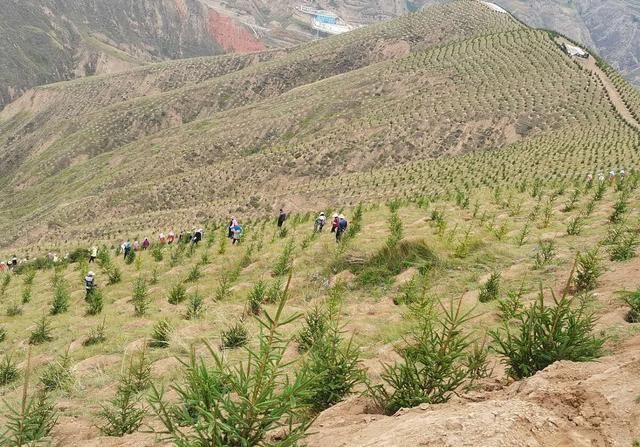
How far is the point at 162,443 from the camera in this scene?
480cm

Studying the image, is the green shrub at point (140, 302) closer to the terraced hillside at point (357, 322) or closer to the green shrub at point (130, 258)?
the terraced hillside at point (357, 322)

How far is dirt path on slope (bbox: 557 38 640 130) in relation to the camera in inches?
1944

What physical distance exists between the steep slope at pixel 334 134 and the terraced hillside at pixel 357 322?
21596 millimetres

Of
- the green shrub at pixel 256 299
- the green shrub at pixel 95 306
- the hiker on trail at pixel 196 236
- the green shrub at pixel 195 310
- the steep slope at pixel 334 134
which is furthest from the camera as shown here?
the steep slope at pixel 334 134

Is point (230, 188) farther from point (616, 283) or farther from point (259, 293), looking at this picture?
point (616, 283)

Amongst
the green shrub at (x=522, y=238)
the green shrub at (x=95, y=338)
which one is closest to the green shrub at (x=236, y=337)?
the green shrub at (x=95, y=338)

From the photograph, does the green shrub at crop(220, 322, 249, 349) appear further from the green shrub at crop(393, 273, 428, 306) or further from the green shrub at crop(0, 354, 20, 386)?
the green shrub at crop(0, 354, 20, 386)

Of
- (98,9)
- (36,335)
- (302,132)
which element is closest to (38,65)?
(98,9)

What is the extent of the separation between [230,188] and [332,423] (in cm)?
4899

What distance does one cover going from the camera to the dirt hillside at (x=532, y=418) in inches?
132

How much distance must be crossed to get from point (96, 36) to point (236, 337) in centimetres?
16310

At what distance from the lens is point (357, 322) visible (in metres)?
8.37

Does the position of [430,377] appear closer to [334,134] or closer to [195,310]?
[195,310]

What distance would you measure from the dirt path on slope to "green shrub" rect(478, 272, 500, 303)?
151 feet
